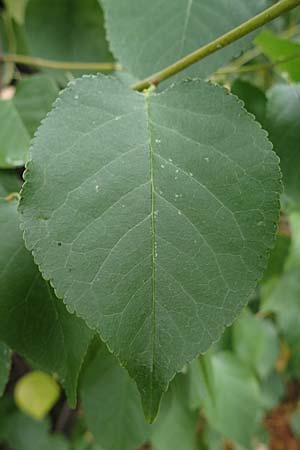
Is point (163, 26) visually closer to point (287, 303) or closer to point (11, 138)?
point (11, 138)

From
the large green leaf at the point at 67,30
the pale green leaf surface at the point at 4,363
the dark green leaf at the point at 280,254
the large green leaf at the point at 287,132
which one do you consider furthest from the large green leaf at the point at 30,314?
the large green leaf at the point at 67,30

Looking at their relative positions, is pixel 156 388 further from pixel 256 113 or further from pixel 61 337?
pixel 256 113

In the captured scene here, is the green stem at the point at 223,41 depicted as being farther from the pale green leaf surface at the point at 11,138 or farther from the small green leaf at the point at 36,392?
the small green leaf at the point at 36,392

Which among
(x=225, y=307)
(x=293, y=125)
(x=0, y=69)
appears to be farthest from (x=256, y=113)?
(x=0, y=69)

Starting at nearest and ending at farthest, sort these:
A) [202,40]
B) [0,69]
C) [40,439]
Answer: [202,40] < [0,69] < [40,439]

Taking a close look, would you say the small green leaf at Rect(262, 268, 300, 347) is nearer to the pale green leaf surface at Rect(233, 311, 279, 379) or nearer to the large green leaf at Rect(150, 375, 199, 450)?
the pale green leaf surface at Rect(233, 311, 279, 379)
